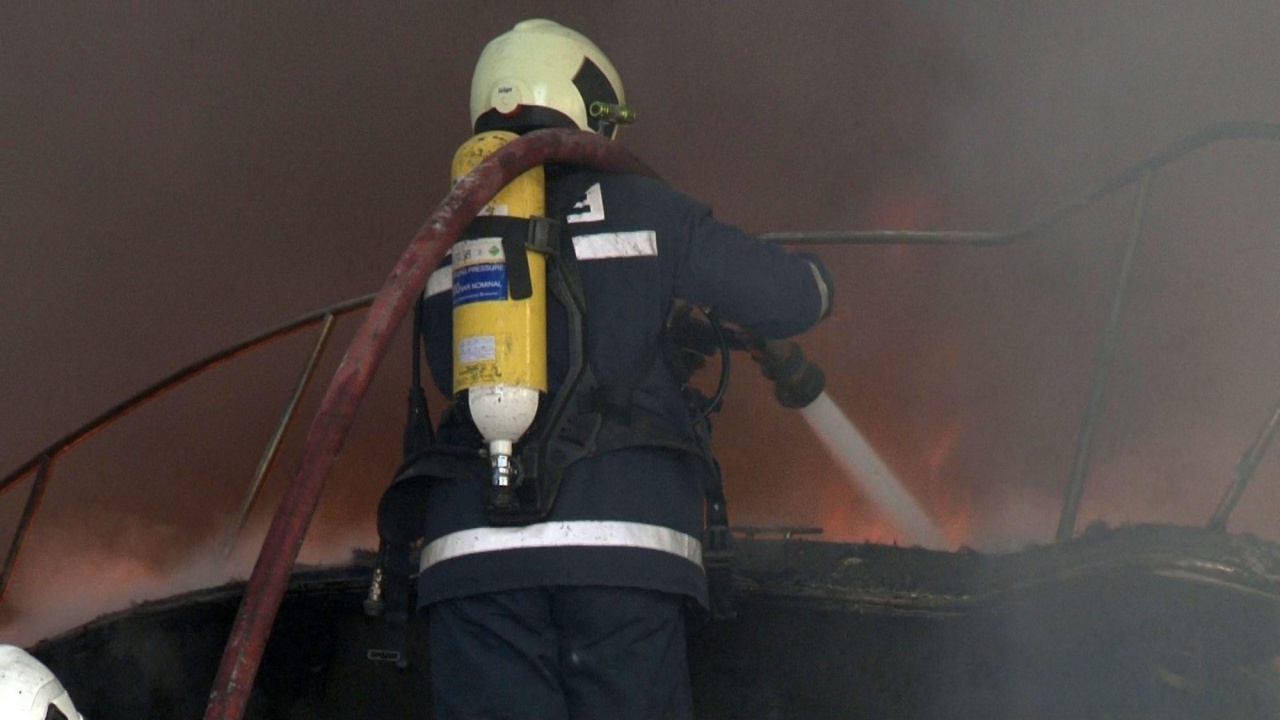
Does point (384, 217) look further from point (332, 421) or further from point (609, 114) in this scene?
point (332, 421)

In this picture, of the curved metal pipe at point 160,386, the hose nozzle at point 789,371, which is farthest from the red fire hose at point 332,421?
the curved metal pipe at point 160,386

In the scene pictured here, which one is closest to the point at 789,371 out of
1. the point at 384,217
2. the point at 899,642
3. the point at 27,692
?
the point at 899,642

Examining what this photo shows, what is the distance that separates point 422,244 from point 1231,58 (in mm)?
4621

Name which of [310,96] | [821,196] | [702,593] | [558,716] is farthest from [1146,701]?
[310,96]

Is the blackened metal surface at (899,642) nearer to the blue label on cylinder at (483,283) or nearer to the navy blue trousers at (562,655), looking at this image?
the navy blue trousers at (562,655)

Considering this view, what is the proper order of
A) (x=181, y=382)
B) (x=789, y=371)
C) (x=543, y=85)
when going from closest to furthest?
1. (x=543, y=85)
2. (x=789, y=371)
3. (x=181, y=382)

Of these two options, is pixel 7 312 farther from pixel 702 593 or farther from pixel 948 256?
pixel 702 593

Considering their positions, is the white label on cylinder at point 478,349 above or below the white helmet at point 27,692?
above

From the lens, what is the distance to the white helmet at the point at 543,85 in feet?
8.70

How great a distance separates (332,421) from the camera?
2131 mm

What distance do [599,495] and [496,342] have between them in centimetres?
36

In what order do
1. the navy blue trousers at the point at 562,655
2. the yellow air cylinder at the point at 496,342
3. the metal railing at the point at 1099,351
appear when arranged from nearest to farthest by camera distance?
the yellow air cylinder at the point at 496,342
the navy blue trousers at the point at 562,655
the metal railing at the point at 1099,351

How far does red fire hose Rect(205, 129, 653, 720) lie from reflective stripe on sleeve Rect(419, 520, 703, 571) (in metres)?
0.35

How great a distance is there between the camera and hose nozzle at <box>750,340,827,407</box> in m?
2.89
